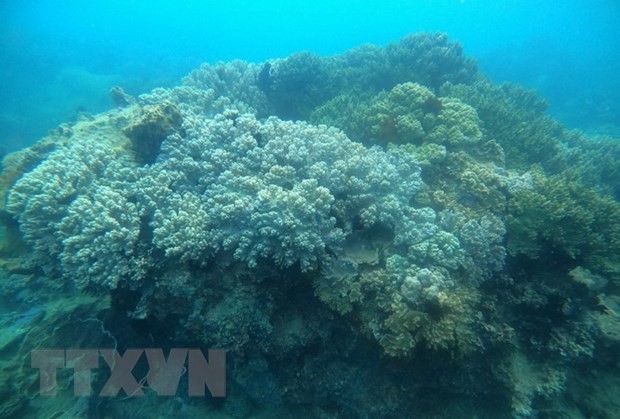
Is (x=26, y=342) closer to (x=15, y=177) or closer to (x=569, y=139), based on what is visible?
(x=15, y=177)

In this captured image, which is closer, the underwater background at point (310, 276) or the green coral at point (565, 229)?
the underwater background at point (310, 276)

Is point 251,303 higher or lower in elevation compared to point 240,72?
lower

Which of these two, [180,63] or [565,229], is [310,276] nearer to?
[565,229]

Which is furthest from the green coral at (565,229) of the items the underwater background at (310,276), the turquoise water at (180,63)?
the turquoise water at (180,63)

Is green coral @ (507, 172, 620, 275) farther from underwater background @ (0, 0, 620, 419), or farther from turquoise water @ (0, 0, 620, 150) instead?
turquoise water @ (0, 0, 620, 150)

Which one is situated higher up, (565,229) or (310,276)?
(565,229)

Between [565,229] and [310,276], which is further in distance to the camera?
[565,229]

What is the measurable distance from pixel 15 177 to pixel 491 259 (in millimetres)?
9291

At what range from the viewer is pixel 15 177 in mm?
6566

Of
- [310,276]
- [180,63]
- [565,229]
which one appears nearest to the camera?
[310,276]

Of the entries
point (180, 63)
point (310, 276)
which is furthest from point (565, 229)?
point (180, 63)

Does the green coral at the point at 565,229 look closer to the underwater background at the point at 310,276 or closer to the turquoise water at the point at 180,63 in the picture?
the underwater background at the point at 310,276

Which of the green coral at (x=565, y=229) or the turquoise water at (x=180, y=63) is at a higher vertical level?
the turquoise water at (x=180, y=63)

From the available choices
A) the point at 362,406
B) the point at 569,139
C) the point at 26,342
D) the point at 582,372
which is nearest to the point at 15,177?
the point at 26,342
